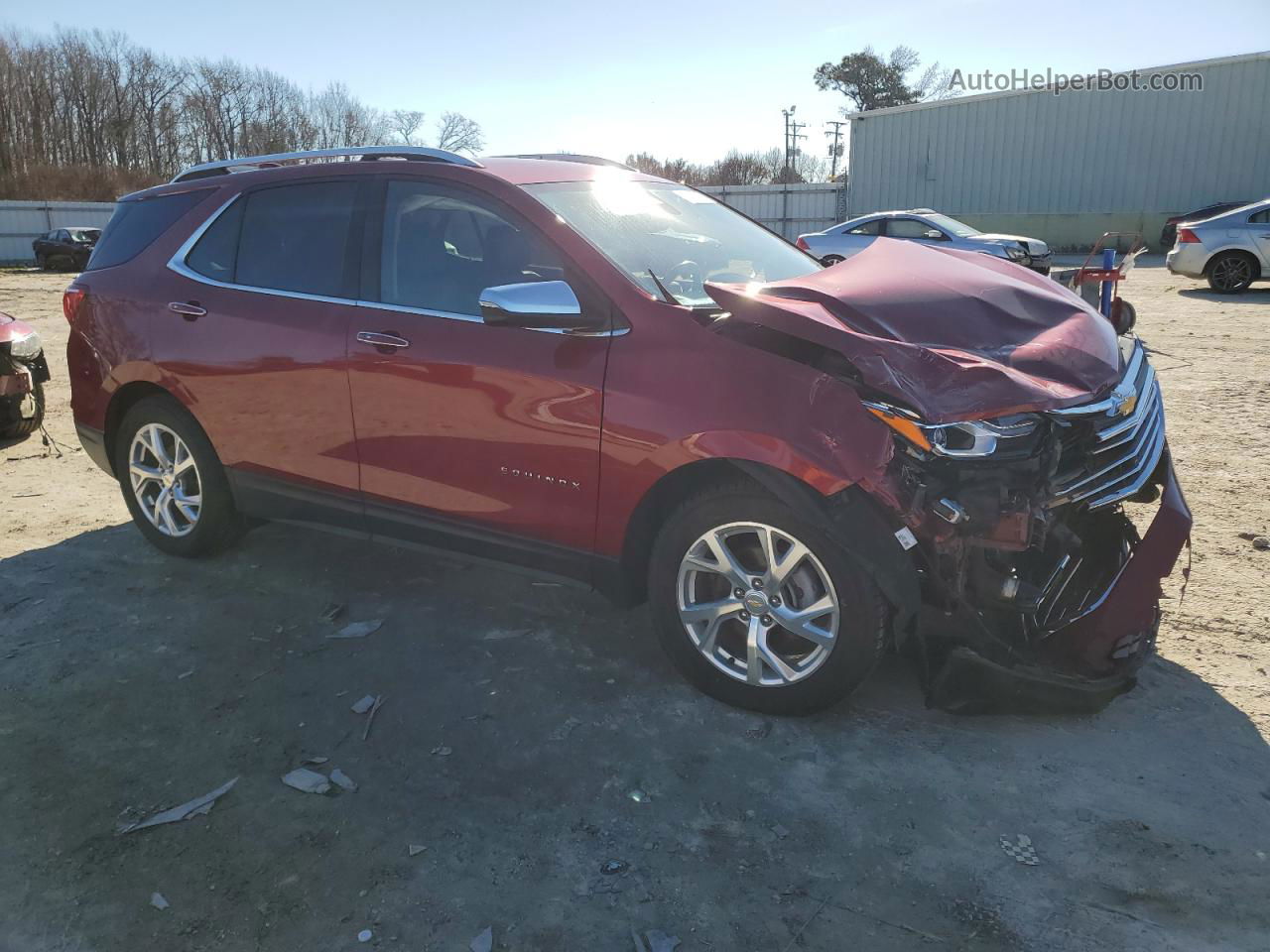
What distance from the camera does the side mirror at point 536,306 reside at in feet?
10.5

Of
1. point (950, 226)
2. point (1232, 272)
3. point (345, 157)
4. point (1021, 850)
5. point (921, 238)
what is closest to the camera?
point (1021, 850)

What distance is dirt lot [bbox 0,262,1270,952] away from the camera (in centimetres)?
239

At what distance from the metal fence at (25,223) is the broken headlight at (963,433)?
40771 mm

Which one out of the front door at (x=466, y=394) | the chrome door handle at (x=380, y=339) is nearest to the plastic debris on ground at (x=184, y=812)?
the front door at (x=466, y=394)

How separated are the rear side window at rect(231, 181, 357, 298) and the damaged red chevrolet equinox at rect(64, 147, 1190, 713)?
0.6 inches

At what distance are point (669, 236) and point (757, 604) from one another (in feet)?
5.21

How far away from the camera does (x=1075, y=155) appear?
31.1 m

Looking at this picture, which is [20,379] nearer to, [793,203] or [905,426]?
[905,426]

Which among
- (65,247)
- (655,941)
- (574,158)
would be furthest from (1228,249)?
(65,247)

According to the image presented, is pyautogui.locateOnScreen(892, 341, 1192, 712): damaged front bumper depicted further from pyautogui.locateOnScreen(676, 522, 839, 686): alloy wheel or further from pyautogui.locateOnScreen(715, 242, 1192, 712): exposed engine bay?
pyautogui.locateOnScreen(676, 522, 839, 686): alloy wheel

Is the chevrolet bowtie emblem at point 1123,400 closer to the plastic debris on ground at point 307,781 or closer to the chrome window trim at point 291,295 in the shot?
the chrome window trim at point 291,295

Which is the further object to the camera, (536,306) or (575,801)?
(536,306)

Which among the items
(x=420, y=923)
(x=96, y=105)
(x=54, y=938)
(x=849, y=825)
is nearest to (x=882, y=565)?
(x=849, y=825)

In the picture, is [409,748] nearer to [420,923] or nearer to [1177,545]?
[420,923]
